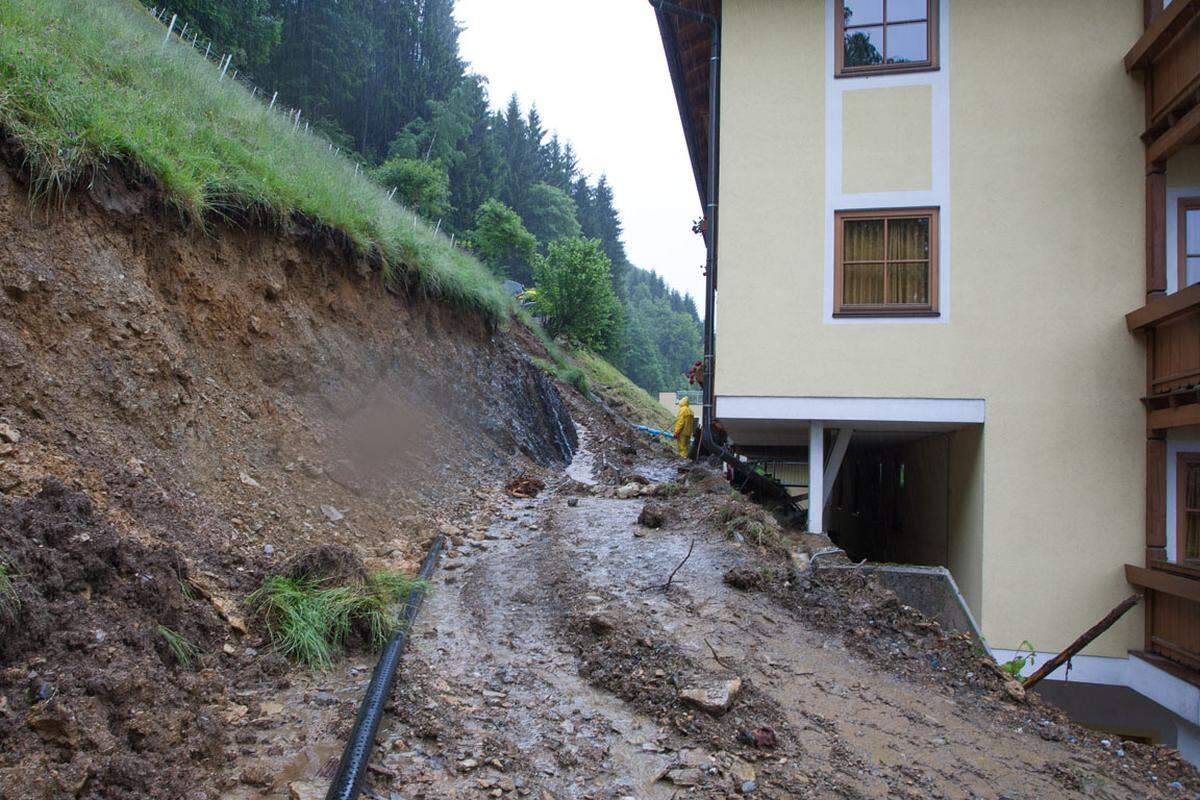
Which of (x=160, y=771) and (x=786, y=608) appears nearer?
(x=160, y=771)

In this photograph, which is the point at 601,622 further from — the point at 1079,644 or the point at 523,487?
the point at 523,487

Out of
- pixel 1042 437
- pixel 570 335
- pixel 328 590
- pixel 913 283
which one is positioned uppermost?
pixel 570 335

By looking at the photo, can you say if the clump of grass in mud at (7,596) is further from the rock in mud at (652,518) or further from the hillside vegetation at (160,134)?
the rock in mud at (652,518)

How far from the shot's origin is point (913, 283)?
305 inches

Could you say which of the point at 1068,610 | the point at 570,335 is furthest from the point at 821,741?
the point at 570,335

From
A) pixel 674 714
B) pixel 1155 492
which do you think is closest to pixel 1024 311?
pixel 1155 492

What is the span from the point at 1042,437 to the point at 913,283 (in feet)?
6.66

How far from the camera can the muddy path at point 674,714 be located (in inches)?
138

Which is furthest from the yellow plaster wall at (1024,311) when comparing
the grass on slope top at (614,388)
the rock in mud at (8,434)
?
the grass on slope top at (614,388)

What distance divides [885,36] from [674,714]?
746 centimetres

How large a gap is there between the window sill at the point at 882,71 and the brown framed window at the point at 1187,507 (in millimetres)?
4661

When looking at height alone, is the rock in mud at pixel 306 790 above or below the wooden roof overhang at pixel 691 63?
below

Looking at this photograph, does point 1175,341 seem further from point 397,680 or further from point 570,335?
point 570,335

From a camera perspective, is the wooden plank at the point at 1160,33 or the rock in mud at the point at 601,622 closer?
the rock in mud at the point at 601,622
